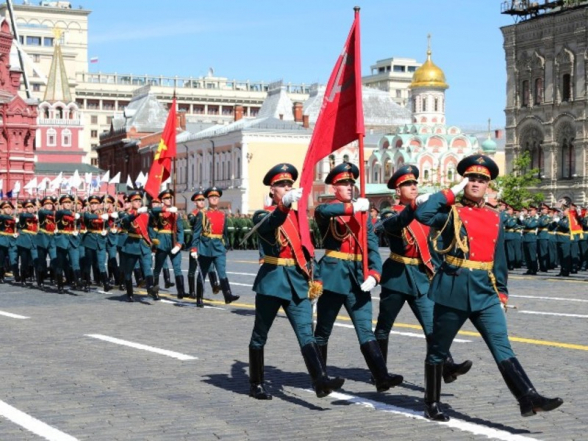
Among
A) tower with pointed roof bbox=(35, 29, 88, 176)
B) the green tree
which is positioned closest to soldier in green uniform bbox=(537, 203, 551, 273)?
the green tree

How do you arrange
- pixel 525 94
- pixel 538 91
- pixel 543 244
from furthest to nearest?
1. pixel 525 94
2. pixel 538 91
3. pixel 543 244

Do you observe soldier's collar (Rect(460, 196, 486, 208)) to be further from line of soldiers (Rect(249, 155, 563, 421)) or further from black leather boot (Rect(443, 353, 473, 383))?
black leather boot (Rect(443, 353, 473, 383))

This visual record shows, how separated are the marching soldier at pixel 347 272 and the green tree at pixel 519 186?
5455cm

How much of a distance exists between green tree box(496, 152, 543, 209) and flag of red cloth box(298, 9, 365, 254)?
54.4m

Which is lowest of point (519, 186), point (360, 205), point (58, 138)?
point (360, 205)

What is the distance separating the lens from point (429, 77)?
9112cm

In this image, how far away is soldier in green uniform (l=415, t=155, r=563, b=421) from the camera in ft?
27.2

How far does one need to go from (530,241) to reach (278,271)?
21.1 meters

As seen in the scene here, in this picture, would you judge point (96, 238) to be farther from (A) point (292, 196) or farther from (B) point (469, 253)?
(B) point (469, 253)

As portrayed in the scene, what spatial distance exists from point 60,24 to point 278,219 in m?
162

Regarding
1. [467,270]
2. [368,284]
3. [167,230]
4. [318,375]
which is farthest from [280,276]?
[167,230]

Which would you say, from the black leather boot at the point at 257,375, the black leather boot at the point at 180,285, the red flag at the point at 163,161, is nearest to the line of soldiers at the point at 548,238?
the red flag at the point at 163,161

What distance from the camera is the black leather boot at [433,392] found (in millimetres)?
8422

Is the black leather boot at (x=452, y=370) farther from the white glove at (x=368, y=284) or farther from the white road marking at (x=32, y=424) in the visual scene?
the white road marking at (x=32, y=424)
